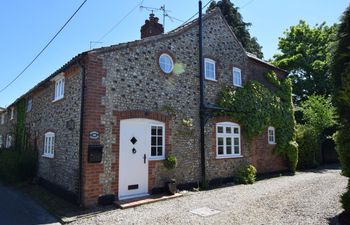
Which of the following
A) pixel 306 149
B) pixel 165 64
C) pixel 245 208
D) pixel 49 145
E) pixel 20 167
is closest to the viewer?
pixel 245 208

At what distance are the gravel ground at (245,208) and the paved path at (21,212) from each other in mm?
1355

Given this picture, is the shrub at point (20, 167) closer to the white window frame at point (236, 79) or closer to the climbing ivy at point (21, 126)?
the climbing ivy at point (21, 126)

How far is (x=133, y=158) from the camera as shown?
32.4ft

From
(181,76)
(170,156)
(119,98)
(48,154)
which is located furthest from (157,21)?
(48,154)

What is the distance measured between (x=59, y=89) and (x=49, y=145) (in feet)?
9.48

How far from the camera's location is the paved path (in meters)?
7.68

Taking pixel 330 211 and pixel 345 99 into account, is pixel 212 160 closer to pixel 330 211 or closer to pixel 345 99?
pixel 330 211

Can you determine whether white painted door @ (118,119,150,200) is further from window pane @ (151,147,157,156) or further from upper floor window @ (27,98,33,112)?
upper floor window @ (27,98,33,112)

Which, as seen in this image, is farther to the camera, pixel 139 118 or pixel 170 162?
pixel 170 162

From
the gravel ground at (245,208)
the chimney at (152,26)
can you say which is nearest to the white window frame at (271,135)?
→ the gravel ground at (245,208)

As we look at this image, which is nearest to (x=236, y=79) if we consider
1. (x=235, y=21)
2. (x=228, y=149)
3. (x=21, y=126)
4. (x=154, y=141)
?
(x=228, y=149)

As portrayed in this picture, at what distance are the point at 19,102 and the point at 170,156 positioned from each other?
44.6 feet

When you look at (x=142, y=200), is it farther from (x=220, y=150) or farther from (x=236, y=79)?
(x=236, y=79)

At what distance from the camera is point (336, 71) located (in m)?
7.75
